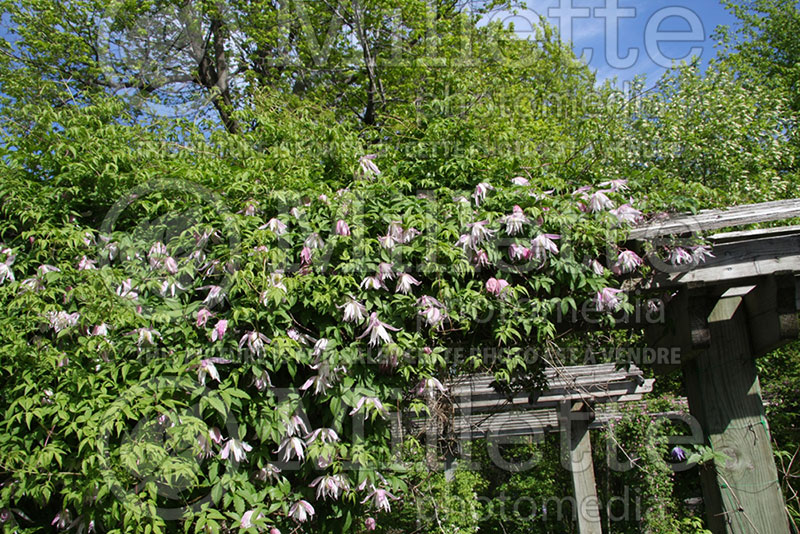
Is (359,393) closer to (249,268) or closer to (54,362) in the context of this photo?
(249,268)

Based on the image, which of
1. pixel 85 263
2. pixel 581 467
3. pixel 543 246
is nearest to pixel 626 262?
pixel 543 246

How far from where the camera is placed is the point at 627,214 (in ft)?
9.44

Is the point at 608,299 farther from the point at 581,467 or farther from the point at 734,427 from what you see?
the point at 581,467

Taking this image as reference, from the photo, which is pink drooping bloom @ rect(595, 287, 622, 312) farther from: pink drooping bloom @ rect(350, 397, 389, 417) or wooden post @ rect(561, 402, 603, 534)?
wooden post @ rect(561, 402, 603, 534)

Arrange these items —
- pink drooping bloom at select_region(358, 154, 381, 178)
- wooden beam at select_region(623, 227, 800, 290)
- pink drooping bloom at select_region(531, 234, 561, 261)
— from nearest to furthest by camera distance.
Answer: pink drooping bloom at select_region(531, 234, 561, 261)
wooden beam at select_region(623, 227, 800, 290)
pink drooping bloom at select_region(358, 154, 381, 178)

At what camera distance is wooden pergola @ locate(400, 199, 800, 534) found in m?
2.94

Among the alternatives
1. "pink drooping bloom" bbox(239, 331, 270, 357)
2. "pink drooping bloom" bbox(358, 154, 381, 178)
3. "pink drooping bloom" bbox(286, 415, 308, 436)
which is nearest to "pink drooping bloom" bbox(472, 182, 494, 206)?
"pink drooping bloom" bbox(358, 154, 381, 178)

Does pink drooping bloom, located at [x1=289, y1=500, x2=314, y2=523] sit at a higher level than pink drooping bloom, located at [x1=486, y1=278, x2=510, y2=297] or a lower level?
lower

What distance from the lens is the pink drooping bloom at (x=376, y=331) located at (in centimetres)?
→ 261

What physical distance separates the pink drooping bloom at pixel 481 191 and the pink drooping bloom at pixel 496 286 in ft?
1.39

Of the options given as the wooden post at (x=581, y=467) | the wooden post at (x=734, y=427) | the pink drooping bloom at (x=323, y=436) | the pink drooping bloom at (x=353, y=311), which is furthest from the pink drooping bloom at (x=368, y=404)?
the wooden post at (x=581, y=467)

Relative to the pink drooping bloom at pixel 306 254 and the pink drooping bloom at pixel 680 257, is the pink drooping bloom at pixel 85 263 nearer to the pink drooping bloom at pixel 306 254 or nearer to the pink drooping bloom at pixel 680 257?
the pink drooping bloom at pixel 306 254

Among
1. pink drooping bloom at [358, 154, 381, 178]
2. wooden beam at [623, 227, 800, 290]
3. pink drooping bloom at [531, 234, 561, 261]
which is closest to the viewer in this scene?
pink drooping bloom at [531, 234, 561, 261]

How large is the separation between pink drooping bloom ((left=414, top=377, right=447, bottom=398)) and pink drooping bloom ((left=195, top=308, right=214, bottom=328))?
0.99 metres
